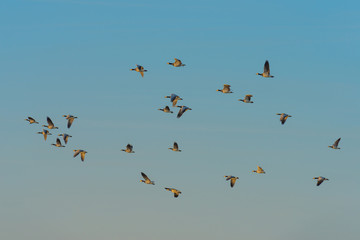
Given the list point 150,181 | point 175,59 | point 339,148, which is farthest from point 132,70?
point 339,148

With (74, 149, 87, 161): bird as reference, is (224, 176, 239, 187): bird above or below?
below

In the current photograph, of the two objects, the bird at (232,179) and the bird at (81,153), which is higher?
the bird at (81,153)

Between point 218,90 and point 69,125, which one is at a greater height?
point 218,90

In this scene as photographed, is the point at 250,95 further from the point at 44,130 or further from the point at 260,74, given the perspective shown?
the point at 44,130

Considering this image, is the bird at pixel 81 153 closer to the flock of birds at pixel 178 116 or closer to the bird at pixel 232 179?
the flock of birds at pixel 178 116

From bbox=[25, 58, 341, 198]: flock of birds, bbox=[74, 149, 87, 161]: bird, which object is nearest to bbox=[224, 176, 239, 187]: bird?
bbox=[25, 58, 341, 198]: flock of birds

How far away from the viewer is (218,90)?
448 ft

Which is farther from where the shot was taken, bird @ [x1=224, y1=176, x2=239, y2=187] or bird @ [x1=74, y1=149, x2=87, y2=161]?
bird @ [x1=74, y1=149, x2=87, y2=161]

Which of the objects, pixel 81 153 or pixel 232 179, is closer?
pixel 232 179

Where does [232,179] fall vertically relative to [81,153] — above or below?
below

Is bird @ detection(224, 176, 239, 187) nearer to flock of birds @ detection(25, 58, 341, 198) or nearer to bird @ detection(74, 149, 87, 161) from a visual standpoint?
flock of birds @ detection(25, 58, 341, 198)

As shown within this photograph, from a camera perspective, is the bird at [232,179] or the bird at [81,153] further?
the bird at [81,153]

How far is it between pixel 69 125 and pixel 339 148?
153ft

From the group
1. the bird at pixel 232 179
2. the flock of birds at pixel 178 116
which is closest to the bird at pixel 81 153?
the flock of birds at pixel 178 116
